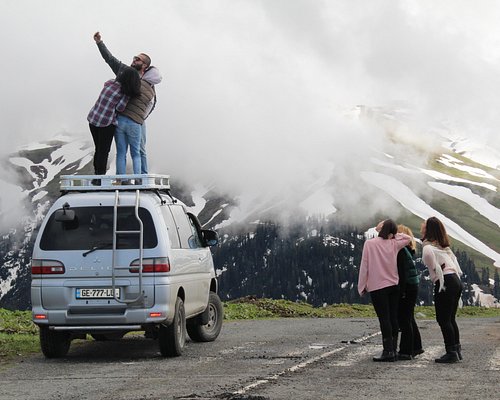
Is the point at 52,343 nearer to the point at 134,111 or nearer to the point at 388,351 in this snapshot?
the point at 134,111

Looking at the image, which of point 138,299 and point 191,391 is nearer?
point 191,391

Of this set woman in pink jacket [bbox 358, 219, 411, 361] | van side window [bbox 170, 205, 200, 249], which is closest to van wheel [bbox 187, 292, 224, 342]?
van side window [bbox 170, 205, 200, 249]

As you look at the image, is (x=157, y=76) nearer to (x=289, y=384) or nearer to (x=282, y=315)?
(x=289, y=384)

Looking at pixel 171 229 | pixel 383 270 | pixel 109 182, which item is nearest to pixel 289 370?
pixel 383 270

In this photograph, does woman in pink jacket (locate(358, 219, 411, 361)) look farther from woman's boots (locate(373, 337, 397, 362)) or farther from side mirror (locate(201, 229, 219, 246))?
side mirror (locate(201, 229, 219, 246))

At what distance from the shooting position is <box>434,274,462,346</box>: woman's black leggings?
1393 cm

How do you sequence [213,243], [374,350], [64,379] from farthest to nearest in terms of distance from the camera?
1. [213,243]
2. [374,350]
3. [64,379]

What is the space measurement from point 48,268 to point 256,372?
415cm

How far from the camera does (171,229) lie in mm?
15242

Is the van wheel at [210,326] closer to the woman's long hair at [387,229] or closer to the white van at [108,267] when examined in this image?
the white van at [108,267]

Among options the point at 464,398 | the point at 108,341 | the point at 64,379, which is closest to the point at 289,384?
the point at 464,398

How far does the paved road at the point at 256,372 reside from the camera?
10414 millimetres

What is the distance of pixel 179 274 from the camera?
1509cm

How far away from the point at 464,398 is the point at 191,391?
3.15 meters
